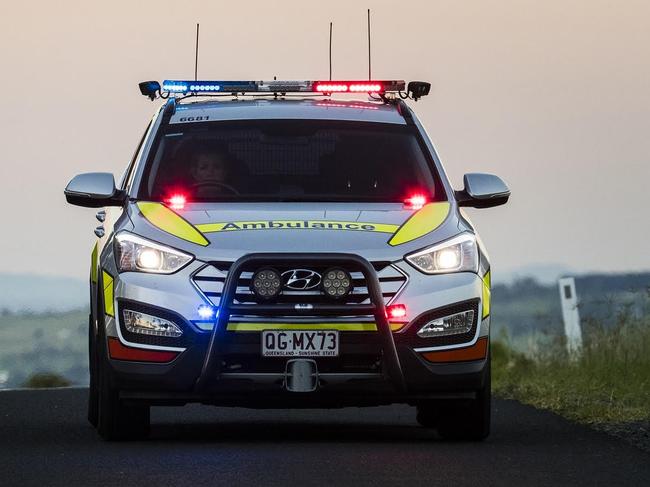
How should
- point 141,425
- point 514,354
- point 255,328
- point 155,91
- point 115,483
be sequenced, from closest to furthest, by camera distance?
point 115,483 < point 255,328 < point 141,425 < point 155,91 < point 514,354

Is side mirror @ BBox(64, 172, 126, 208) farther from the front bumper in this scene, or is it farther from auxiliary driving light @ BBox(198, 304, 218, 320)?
auxiliary driving light @ BBox(198, 304, 218, 320)

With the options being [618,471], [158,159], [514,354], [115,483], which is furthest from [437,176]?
[514,354]

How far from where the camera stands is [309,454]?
10.8m

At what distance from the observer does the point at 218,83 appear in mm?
13492

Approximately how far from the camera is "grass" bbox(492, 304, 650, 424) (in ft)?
47.4

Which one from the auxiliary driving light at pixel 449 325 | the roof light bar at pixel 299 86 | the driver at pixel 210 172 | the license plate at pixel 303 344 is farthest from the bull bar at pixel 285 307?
the roof light bar at pixel 299 86

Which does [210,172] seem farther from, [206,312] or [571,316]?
[571,316]

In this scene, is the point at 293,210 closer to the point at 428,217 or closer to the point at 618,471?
the point at 428,217

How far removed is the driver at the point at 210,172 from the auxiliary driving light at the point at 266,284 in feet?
3.58

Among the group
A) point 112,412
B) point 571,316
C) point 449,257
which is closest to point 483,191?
point 449,257

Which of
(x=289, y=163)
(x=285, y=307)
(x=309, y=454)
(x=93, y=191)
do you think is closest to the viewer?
(x=309, y=454)

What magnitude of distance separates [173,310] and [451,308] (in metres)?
1.52

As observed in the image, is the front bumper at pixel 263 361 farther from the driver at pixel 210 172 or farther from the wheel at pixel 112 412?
the driver at pixel 210 172

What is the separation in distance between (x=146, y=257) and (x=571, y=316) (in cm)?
1179
